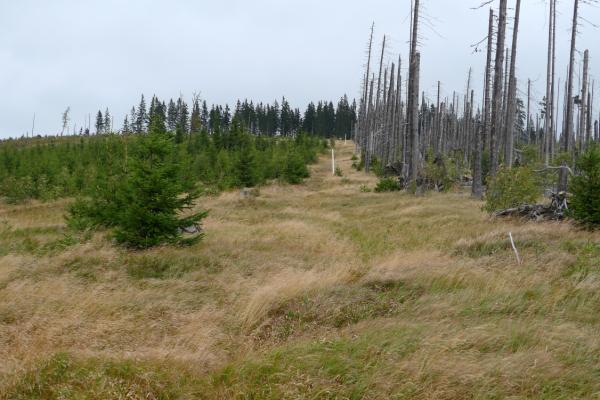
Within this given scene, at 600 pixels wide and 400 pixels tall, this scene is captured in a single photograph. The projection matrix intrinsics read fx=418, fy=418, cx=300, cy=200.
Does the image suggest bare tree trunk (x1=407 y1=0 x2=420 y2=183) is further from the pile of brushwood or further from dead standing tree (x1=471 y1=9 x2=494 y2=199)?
the pile of brushwood

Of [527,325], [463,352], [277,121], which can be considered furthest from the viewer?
[277,121]

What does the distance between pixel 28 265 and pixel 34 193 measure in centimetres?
2528

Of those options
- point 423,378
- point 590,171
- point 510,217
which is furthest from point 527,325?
point 510,217

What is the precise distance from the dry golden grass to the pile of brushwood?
1541 mm

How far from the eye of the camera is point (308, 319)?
5.00 meters

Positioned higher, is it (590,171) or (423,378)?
(590,171)

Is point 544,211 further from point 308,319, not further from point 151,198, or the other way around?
point 151,198

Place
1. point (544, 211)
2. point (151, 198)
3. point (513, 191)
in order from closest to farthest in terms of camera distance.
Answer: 1. point (151, 198)
2. point (544, 211)
3. point (513, 191)

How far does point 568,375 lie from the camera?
3.37 m

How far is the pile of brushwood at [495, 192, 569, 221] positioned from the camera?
1111cm

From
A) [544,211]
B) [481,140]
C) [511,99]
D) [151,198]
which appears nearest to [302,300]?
[151,198]

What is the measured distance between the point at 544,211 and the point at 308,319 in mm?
9421

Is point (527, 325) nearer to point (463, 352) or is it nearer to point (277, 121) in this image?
point (463, 352)

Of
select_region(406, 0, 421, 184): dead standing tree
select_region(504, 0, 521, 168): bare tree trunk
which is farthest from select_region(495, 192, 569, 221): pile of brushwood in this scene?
select_region(406, 0, 421, 184): dead standing tree
